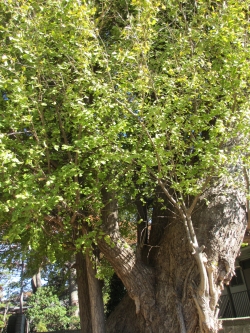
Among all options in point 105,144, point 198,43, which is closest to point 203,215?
point 105,144

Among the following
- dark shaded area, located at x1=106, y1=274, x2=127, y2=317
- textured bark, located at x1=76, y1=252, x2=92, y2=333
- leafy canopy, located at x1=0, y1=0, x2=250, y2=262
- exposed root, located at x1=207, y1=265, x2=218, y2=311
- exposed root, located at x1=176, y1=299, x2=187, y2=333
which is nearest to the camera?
leafy canopy, located at x1=0, y1=0, x2=250, y2=262

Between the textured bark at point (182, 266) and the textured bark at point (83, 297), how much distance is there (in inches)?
54.9

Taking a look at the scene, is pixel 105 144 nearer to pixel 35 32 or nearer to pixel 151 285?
pixel 35 32

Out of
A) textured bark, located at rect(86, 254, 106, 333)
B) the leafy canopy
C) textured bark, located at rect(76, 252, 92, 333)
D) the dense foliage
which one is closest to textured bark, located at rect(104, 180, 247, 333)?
textured bark, located at rect(86, 254, 106, 333)

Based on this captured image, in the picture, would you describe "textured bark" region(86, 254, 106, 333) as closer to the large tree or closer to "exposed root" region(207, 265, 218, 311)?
the large tree

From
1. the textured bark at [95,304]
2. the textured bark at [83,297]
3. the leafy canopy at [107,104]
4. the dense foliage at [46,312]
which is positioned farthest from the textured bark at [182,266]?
the dense foliage at [46,312]

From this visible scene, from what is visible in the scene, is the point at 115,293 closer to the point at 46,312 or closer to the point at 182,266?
the point at 182,266

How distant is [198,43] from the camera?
23.8ft

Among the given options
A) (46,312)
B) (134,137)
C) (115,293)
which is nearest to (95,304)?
(134,137)

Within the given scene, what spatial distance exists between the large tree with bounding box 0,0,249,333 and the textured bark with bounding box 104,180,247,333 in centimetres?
2

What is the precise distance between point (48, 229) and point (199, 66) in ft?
17.0

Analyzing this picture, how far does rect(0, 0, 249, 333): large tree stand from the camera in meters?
6.42

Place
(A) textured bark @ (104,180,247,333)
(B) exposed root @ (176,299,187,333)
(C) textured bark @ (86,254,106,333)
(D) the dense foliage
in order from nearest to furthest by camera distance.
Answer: (B) exposed root @ (176,299,187,333), (A) textured bark @ (104,180,247,333), (C) textured bark @ (86,254,106,333), (D) the dense foliage

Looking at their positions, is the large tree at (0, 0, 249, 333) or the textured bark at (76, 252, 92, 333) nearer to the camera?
the large tree at (0, 0, 249, 333)
